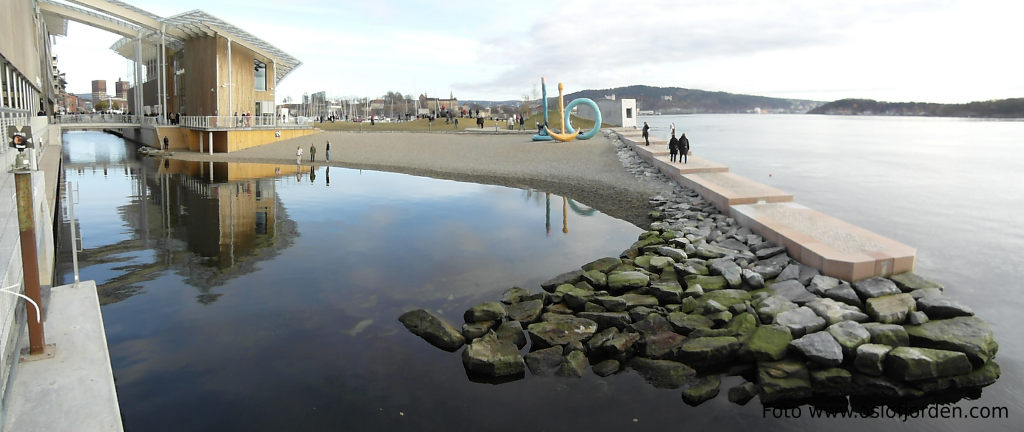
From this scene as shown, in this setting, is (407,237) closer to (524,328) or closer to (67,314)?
(524,328)

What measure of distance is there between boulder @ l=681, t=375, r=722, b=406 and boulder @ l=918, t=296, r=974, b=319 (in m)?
3.96

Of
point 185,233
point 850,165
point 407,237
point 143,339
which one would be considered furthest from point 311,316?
point 850,165

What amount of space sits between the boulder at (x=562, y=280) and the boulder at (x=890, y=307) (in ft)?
16.8

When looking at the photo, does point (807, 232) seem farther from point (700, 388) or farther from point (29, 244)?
point (29, 244)

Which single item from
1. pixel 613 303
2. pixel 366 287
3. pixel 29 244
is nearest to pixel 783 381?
pixel 613 303

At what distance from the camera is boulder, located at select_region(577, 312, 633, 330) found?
10648 millimetres

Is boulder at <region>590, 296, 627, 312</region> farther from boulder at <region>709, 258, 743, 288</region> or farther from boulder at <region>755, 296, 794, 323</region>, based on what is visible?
boulder at <region>709, 258, 743, 288</region>

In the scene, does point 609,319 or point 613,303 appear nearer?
point 609,319

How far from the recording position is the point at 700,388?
338 inches

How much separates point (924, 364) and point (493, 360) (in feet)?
18.9

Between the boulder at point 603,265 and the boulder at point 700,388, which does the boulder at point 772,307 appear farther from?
the boulder at point 603,265

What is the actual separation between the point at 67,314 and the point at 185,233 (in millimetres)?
10985

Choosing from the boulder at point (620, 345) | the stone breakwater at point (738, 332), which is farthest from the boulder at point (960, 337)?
the boulder at point (620, 345)

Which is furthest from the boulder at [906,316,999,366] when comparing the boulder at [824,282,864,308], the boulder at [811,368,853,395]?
the boulder at [811,368,853,395]
